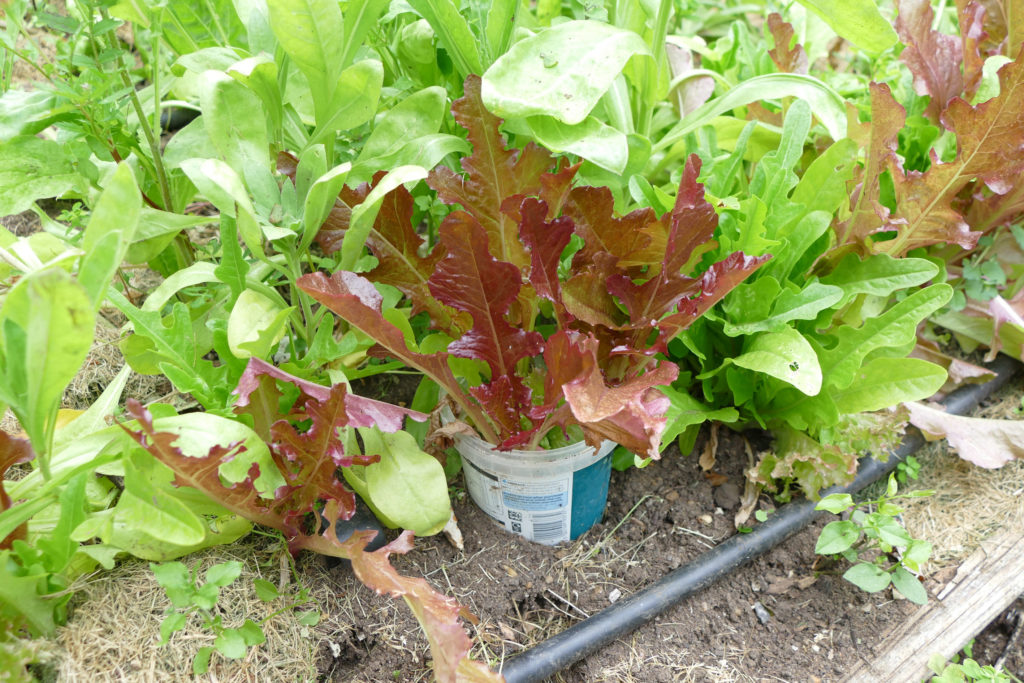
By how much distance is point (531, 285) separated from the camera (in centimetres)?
89

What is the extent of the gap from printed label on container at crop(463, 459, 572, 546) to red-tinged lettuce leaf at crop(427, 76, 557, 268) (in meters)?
0.30

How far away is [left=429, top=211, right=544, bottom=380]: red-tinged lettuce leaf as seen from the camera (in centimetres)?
81

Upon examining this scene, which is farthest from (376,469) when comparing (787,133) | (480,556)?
(787,133)

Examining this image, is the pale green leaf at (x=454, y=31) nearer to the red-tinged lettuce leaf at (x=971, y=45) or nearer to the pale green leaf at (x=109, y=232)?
the pale green leaf at (x=109, y=232)

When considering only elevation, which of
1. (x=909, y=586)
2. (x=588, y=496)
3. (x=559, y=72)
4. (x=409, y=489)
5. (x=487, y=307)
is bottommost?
(x=909, y=586)

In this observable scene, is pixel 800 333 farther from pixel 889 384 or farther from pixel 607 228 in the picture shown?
pixel 607 228

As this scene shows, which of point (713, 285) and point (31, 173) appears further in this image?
point (31, 173)

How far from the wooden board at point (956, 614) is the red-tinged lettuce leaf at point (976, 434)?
12 cm

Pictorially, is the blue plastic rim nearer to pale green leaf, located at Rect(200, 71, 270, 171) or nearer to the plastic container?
the plastic container

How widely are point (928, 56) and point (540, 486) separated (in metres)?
0.99

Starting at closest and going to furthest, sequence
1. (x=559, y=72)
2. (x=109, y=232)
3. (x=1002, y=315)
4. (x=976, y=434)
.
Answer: (x=109, y=232) < (x=559, y=72) < (x=976, y=434) < (x=1002, y=315)

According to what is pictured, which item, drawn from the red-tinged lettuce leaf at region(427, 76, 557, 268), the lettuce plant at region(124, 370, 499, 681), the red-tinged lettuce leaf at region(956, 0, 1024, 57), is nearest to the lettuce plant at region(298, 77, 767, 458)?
the red-tinged lettuce leaf at region(427, 76, 557, 268)

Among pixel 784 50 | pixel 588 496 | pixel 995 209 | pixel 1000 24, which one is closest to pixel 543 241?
pixel 588 496

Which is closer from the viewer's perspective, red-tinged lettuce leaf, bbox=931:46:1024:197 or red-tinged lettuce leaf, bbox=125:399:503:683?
red-tinged lettuce leaf, bbox=125:399:503:683
